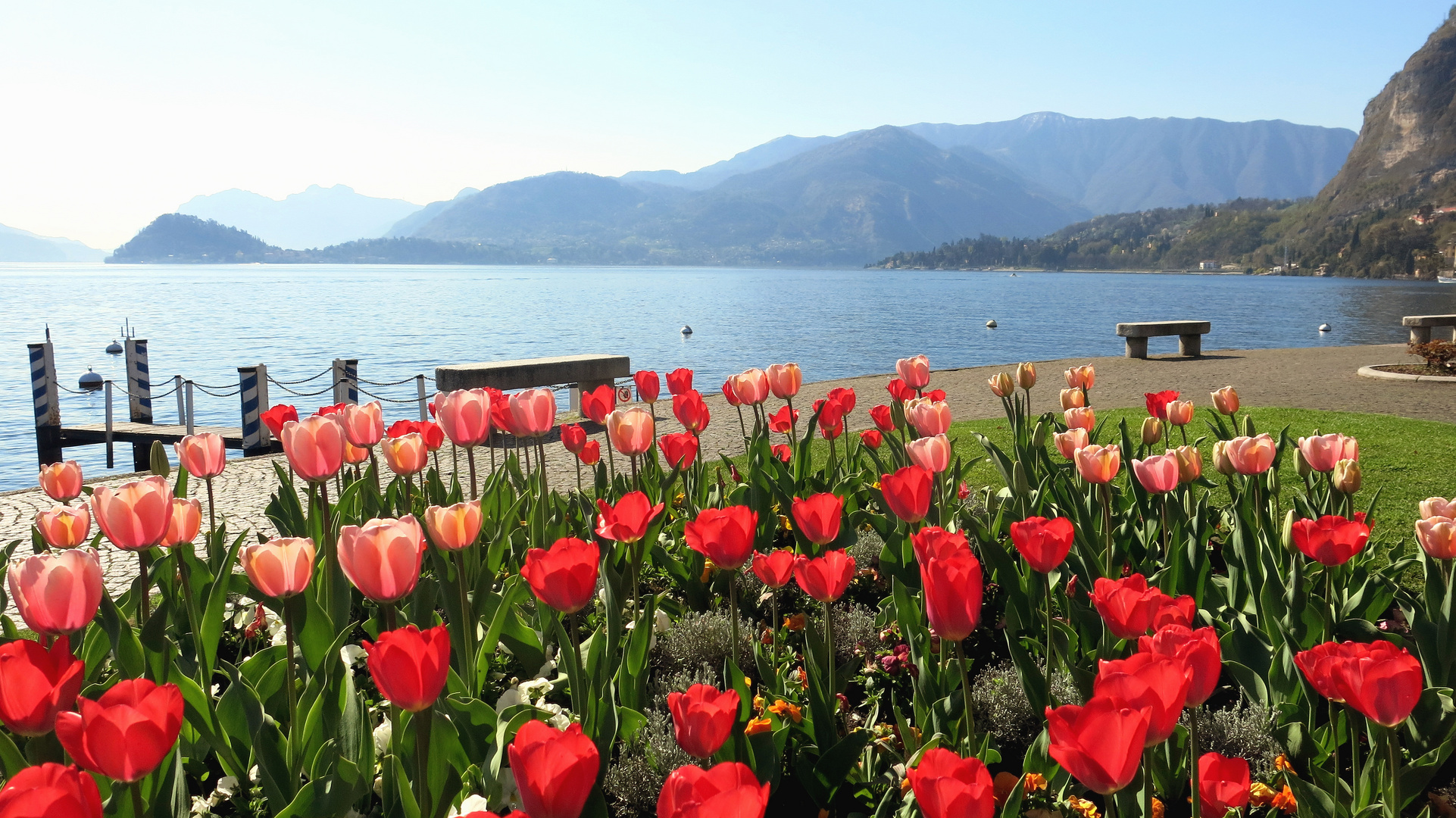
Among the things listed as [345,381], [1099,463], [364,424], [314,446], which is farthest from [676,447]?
[345,381]

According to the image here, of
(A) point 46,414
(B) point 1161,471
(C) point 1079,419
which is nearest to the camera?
(B) point 1161,471

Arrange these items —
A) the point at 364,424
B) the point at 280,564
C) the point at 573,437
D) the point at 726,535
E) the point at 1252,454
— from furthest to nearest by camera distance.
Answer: the point at 573,437 → the point at 364,424 → the point at 1252,454 → the point at 726,535 → the point at 280,564

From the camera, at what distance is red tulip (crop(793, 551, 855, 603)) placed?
2.02 m

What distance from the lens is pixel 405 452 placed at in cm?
309

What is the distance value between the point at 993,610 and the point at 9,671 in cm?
295

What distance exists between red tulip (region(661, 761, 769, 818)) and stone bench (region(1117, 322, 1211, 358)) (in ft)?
65.2

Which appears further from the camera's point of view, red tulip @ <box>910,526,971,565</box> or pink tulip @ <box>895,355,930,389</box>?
pink tulip @ <box>895,355,930,389</box>

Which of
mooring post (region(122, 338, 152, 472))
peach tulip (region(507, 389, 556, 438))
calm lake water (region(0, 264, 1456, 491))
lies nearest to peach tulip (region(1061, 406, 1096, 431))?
peach tulip (region(507, 389, 556, 438))

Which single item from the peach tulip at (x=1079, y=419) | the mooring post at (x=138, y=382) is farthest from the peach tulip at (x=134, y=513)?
the mooring post at (x=138, y=382)

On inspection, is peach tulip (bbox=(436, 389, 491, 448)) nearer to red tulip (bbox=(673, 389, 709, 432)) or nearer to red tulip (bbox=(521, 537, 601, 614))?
red tulip (bbox=(673, 389, 709, 432))

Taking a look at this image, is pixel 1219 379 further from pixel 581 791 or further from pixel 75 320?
pixel 75 320

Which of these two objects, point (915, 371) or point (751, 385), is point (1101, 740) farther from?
point (915, 371)

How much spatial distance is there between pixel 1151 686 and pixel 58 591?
183 centimetres

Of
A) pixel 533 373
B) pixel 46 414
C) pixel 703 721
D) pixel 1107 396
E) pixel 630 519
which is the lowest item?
pixel 46 414
